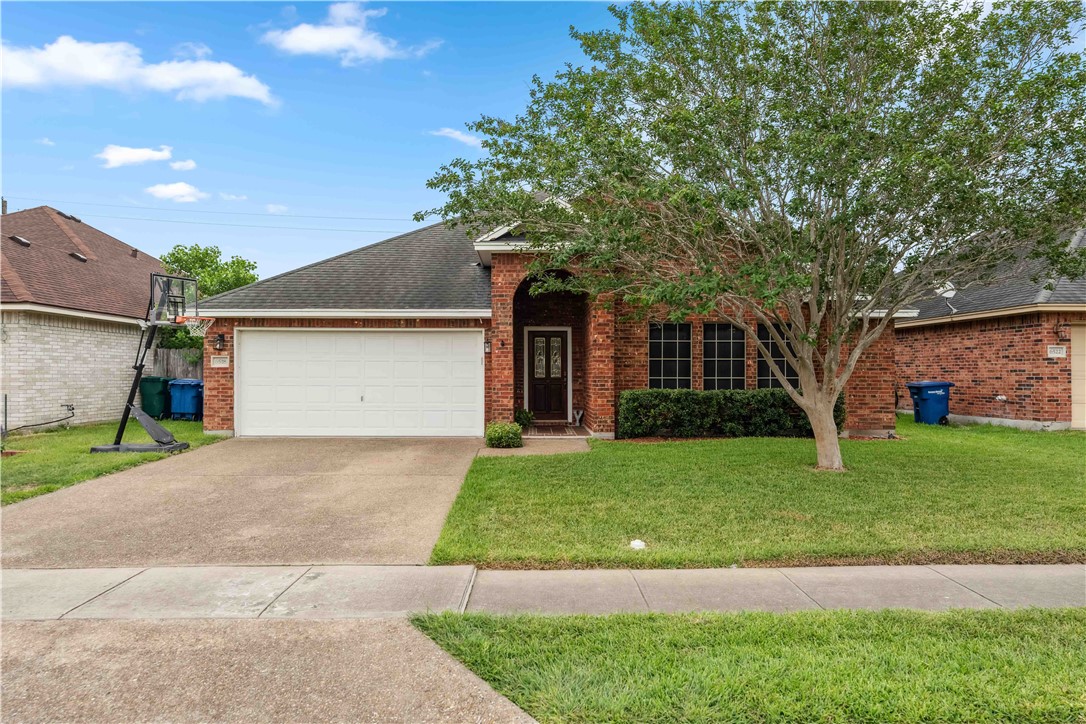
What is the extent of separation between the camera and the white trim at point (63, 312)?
38.6ft

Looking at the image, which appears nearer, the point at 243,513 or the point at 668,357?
the point at 243,513

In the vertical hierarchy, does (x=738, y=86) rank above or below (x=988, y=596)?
above

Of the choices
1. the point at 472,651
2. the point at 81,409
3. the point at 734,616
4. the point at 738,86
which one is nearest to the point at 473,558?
the point at 472,651

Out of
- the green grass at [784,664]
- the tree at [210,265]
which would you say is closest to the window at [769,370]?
the green grass at [784,664]

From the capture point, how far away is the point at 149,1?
8.98 meters

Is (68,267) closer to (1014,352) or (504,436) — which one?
(504,436)

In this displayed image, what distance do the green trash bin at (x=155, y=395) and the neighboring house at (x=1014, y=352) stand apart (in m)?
18.5

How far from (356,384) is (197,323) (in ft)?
10.4

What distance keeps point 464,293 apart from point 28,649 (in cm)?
959

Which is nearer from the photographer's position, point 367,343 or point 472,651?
point 472,651

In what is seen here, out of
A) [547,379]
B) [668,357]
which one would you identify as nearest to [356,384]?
[547,379]

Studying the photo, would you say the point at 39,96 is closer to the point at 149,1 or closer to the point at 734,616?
the point at 149,1

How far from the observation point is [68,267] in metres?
14.7

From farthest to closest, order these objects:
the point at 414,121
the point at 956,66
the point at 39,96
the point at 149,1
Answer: the point at 414,121
the point at 39,96
the point at 149,1
the point at 956,66
